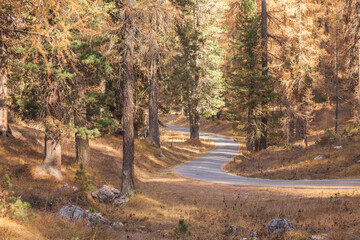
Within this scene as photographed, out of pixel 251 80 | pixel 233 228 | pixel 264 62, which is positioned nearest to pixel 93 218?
pixel 233 228

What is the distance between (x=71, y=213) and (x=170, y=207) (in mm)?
3983

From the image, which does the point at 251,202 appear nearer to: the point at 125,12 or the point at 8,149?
the point at 125,12

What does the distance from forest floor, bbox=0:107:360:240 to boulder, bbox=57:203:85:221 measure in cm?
31

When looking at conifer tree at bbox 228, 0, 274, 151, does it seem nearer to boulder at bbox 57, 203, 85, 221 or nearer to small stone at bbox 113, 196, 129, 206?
small stone at bbox 113, 196, 129, 206

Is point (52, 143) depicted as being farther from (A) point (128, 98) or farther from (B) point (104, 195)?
(A) point (128, 98)

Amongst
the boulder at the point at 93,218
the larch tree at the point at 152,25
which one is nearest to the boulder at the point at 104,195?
the boulder at the point at 93,218

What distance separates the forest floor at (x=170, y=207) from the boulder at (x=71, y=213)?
1.00 ft

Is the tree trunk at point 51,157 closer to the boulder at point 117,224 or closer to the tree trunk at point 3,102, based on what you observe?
the tree trunk at point 3,102

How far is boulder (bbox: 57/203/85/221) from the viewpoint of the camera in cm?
813

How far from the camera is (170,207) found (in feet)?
36.9

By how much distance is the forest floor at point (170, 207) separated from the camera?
6992 mm

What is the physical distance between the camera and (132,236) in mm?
7418

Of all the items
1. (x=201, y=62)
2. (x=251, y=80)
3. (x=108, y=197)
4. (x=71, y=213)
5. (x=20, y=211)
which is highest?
(x=201, y=62)

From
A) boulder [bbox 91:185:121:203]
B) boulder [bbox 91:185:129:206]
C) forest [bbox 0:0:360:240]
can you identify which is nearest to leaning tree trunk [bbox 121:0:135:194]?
forest [bbox 0:0:360:240]
